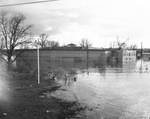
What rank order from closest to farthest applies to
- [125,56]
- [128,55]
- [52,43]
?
1. [125,56]
2. [128,55]
3. [52,43]

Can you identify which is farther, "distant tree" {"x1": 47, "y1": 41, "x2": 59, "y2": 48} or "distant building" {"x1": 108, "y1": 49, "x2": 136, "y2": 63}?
"distant tree" {"x1": 47, "y1": 41, "x2": 59, "y2": 48}

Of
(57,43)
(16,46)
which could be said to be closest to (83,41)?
(57,43)

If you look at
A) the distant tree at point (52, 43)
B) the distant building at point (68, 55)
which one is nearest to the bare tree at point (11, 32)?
the distant building at point (68, 55)

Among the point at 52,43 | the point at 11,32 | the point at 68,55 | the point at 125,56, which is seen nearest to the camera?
the point at 11,32

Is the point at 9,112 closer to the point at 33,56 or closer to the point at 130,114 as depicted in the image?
the point at 130,114

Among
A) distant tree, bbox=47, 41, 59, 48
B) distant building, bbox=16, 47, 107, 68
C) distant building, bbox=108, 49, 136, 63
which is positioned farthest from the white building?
distant tree, bbox=47, 41, 59, 48

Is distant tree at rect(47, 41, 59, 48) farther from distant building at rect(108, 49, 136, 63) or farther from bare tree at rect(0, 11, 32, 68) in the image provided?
bare tree at rect(0, 11, 32, 68)

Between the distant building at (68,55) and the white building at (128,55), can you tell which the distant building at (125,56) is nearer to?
the white building at (128,55)

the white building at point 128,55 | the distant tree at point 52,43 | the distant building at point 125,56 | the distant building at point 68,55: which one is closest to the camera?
the distant building at point 125,56

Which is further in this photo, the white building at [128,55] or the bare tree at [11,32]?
the white building at [128,55]

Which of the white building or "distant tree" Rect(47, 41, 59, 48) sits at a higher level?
"distant tree" Rect(47, 41, 59, 48)

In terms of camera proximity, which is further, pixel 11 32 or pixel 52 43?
pixel 52 43

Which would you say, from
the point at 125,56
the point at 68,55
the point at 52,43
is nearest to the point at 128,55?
the point at 125,56

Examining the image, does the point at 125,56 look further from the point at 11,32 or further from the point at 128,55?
the point at 11,32
